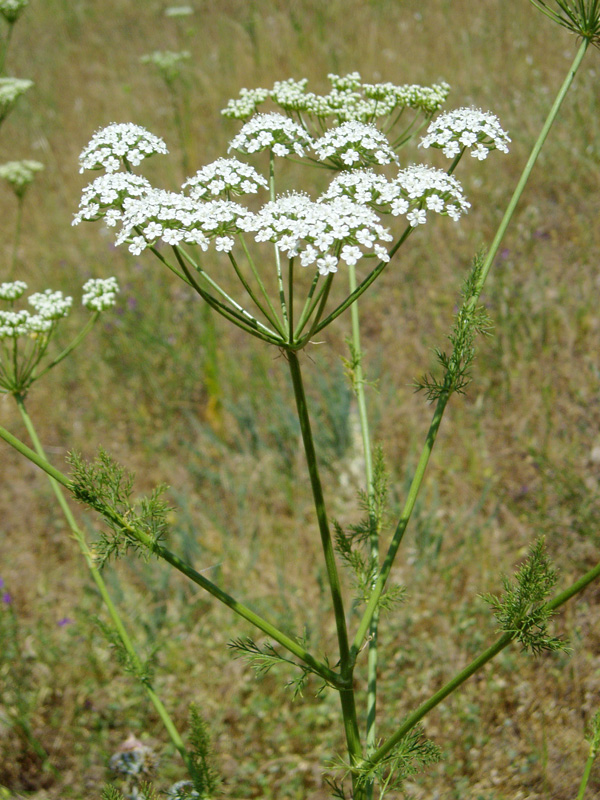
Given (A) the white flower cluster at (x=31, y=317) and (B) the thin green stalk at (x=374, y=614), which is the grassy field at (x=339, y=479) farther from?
(A) the white flower cluster at (x=31, y=317)

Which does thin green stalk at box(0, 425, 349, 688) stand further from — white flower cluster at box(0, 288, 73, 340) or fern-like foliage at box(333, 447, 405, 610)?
white flower cluster at box(0, 288, 73, 340)

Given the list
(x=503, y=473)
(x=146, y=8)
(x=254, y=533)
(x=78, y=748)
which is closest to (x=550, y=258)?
(x=503, y=473)

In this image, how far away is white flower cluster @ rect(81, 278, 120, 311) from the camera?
299cm

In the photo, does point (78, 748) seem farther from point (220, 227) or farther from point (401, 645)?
point (220, 227)

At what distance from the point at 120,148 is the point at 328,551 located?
1.52 m

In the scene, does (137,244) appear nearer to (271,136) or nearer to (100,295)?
(271,136)

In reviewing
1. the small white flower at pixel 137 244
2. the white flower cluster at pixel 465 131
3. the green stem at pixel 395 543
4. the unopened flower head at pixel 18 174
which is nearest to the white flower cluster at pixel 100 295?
the small white flower at pixel 137 244

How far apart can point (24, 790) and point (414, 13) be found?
1047 centimetres

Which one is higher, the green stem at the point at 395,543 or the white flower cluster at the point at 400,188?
the white flower cluster at the point at 400,188

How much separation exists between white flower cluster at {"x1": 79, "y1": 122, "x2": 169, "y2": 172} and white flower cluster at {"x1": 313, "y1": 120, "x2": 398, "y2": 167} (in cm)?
56

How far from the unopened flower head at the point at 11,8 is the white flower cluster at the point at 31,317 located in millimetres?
2236

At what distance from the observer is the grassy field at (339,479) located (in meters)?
3.69

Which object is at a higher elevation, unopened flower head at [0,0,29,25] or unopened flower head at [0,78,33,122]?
unopened flower head at [0,0,29,25]

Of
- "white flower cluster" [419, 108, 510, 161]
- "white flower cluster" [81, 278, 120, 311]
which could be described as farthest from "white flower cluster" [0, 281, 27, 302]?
"white flower cluster" [419, 108, 510, 161]
